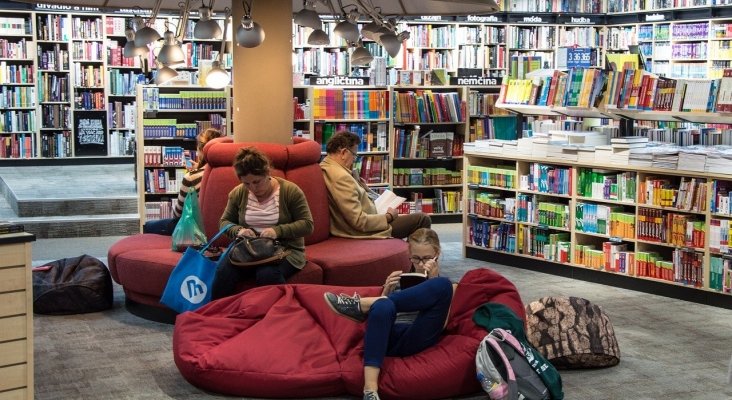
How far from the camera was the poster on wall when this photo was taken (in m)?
15.5

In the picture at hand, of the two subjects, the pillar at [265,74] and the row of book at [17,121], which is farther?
the row of book at [17,121]

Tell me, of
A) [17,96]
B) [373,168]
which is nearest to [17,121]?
[17,96]

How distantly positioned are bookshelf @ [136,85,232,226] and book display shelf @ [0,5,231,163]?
433cm

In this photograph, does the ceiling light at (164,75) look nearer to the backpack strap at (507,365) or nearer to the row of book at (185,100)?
the row of book at (185,100)

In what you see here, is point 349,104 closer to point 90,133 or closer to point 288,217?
point 288,217

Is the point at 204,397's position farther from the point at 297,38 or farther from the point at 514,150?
the point at 297,38

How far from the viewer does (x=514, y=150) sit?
362 inches

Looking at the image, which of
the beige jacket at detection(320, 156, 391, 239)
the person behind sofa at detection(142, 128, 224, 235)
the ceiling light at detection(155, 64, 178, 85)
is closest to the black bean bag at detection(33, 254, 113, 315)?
the person behind sofa at detection(142, 128, 224, 235)

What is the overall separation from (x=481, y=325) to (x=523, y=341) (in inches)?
10.4

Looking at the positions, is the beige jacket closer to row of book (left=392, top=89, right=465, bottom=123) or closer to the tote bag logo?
the tote bag logo

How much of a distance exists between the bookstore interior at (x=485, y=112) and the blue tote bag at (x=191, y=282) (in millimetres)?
1471

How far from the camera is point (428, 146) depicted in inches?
459

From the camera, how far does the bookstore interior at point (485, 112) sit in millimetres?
7914

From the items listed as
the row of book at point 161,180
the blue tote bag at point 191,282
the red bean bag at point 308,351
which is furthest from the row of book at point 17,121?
the red bean bag at point 308,351
